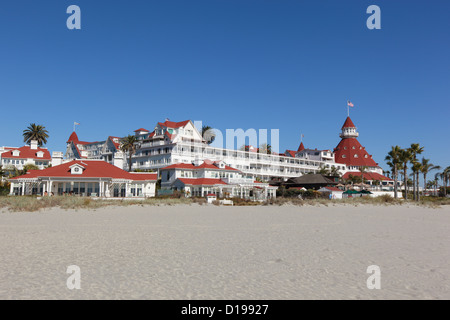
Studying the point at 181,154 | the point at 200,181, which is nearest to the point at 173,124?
the point at 181,154

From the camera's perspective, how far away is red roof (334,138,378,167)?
368ft

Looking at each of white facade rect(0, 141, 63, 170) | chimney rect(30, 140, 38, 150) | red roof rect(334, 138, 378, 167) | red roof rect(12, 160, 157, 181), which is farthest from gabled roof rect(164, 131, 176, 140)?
red roof rect(334, 138, 378, 167)

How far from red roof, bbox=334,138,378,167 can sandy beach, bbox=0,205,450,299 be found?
104 metres

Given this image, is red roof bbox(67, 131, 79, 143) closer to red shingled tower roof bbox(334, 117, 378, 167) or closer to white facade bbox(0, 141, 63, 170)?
white facade bbox(0, 141, 63, 170)

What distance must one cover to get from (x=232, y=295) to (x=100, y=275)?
2.77 m

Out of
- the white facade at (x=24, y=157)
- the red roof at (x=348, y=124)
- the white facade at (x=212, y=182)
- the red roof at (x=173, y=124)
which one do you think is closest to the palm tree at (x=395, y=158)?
the white facade at (x=212, y=182)

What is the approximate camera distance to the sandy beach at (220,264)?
6.20 metres

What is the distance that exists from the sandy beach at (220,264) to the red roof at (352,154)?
103697 mm

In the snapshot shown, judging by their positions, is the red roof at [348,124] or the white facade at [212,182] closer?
the white facade at [212,182]

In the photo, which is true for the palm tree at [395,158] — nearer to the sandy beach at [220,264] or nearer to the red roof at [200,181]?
the red roof at [200,181]

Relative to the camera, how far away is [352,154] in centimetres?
11394

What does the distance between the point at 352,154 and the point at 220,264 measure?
113 meters
